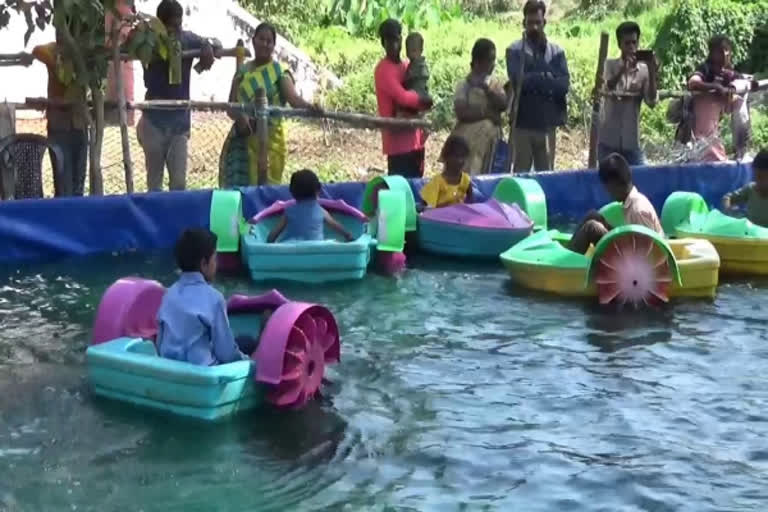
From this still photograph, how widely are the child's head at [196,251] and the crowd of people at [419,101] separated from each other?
13.2 feet

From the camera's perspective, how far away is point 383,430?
6.62 meters

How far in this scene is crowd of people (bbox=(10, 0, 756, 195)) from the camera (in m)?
10.8

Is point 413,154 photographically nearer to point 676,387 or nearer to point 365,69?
point 676,387

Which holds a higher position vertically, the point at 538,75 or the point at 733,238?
the point at 538,75

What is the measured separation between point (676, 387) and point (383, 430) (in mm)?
1740

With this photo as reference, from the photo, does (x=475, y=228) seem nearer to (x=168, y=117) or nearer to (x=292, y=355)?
(x=168, y=117)

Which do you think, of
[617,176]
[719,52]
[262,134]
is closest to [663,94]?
[719,52]

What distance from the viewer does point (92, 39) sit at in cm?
1046

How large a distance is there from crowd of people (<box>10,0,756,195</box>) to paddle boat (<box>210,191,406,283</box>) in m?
0.89

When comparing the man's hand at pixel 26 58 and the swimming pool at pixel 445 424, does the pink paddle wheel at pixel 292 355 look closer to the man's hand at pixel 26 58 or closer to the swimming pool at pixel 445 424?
the swimming pool at pixel 445 424

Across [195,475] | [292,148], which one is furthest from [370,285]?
[292,148]

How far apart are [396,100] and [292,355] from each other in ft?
16.7

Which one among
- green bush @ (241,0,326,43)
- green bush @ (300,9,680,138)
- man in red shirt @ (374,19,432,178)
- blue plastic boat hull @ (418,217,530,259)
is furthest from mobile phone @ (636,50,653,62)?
green bush @ (241,0,326,43)

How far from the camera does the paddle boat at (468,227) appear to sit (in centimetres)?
1038
